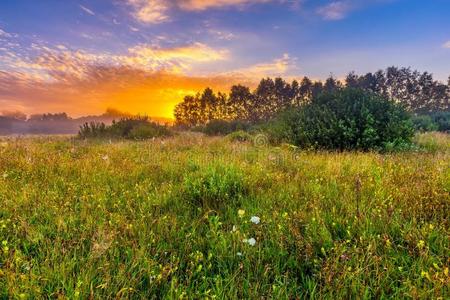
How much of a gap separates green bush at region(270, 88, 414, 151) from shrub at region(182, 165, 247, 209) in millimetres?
4853

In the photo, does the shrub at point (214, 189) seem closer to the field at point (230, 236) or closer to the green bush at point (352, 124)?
the field at point (230, 236)

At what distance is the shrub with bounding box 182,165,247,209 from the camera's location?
412 centimetres

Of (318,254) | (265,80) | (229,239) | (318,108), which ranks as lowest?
(318,254)

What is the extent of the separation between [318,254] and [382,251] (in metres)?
0.56

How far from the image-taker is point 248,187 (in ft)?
14.9

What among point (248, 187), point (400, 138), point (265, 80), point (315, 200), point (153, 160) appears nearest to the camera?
point (315, 200)

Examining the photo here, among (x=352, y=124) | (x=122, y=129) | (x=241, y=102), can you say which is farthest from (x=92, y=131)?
(x=241, y=102)

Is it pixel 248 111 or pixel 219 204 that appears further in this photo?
pixel 248 111

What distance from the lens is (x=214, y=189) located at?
13.9 ft

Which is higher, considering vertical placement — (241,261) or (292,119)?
(292,119)

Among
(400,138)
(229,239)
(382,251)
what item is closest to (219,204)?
(229,239)

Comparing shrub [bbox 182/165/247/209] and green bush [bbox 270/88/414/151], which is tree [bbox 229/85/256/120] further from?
shrub [bbox 182/165/247/209]

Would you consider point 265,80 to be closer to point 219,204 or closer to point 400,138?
point 400,138

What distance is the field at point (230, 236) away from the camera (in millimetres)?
2260
